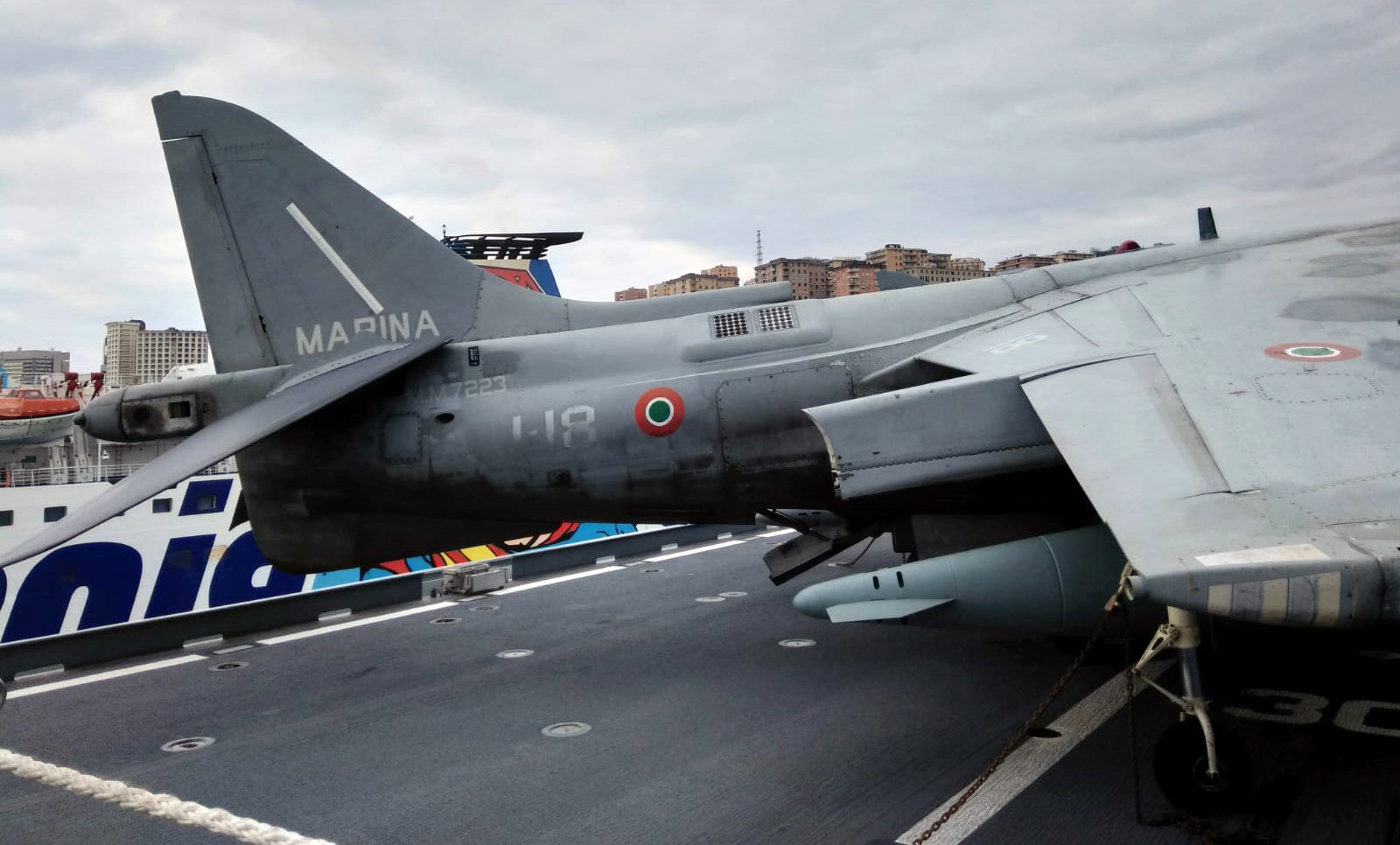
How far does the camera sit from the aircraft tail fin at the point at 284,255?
26.6 feet

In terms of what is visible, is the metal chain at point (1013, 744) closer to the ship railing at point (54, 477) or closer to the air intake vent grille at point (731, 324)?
the air intake vent grille at point (731, 324)

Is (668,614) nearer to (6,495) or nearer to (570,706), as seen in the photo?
(570,706)

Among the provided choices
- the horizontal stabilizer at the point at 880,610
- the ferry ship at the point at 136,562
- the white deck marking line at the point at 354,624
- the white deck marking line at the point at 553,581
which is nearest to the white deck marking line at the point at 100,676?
the ferry ship at the point at 136,562

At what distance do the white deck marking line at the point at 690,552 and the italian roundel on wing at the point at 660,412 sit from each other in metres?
7.66

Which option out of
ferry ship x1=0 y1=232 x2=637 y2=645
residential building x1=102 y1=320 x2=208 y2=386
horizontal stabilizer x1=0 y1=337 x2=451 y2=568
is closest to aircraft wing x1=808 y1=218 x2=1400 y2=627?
horizontal stabilizer x1=0 y1=337 x2=451 y2=568

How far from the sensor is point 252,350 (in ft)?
26.8

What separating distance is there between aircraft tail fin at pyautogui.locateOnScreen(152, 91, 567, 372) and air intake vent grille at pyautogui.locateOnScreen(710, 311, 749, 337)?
191cm

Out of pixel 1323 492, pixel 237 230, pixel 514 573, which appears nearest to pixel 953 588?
pixel 1323 492

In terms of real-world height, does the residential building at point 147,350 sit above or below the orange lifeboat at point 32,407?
above

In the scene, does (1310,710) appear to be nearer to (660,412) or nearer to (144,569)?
(660,412)

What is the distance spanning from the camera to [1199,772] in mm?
4879

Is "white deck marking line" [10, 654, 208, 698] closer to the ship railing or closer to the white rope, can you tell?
the white rope

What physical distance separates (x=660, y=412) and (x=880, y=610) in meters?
2.66

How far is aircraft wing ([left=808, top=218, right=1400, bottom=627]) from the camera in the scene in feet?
11.5
